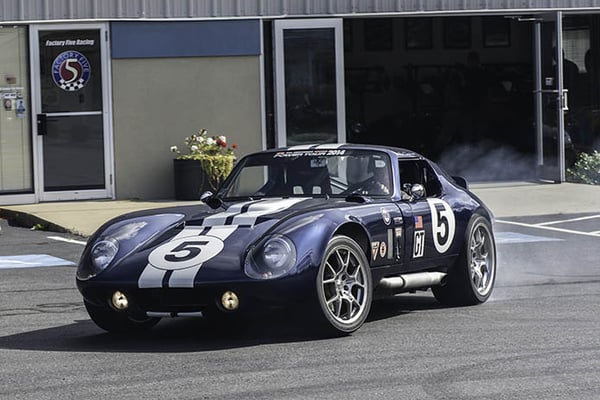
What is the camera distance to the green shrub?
20.6m

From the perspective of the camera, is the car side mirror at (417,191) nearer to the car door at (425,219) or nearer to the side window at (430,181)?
the car door at (425,219)

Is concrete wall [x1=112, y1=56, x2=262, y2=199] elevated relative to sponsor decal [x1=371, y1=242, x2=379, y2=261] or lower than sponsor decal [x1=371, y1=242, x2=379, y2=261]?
elevated

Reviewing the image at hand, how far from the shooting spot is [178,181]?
18.6m

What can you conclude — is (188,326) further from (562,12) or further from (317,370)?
(562,12)

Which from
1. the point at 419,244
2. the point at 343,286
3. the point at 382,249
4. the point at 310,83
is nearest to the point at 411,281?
the point at 419,244

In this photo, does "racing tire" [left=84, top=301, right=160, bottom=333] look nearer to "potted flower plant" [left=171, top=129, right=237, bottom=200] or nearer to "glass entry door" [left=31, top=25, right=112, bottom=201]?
"potted flower plant" [left=171, top=129, right=237, bottom=200]

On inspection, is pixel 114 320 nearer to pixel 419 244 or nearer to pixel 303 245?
pixel 303 245

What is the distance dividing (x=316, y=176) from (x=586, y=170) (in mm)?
12644

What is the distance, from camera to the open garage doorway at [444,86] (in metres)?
24.5

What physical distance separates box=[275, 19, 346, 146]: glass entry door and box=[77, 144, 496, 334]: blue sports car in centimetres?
1010

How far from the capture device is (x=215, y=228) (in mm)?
8047

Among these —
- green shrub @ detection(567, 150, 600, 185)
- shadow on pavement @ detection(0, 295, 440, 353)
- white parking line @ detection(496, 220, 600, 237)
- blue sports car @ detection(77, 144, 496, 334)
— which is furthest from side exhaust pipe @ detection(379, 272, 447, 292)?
green shrub @ detection(567, 150, 600, 185)

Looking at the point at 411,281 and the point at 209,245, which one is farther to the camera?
the point at 411,281

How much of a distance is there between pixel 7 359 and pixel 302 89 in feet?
41.9
